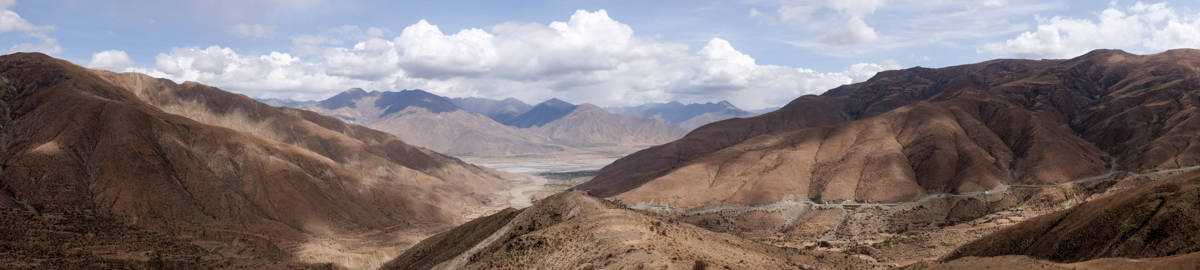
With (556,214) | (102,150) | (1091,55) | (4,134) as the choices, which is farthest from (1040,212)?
(1091,55)

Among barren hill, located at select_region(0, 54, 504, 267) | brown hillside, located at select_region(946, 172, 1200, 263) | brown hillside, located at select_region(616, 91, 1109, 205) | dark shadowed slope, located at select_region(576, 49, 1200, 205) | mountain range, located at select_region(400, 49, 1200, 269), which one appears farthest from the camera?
dark shadowed slope, located at select_region(576, 49, 1200, 205)

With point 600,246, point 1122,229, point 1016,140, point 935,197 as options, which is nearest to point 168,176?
point 600,246

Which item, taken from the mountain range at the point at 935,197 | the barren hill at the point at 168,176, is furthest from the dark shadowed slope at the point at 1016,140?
the barren hill at the point at 168,176

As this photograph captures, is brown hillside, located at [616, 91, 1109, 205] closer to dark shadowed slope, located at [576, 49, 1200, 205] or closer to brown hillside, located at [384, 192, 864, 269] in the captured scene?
dark shadowed slope, located at [576, 49, 1200, 205]

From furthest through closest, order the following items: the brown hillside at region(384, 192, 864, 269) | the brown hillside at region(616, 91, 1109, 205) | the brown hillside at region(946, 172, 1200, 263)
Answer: the brown hillside at region(616, 91, 1109, 205) < the brown hillside at region(946, 172, 1200, 263) < the brown hillside at region(384, 192, 864, 269)

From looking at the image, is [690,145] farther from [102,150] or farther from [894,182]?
[102,150]

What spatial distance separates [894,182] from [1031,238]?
5952 centimetres

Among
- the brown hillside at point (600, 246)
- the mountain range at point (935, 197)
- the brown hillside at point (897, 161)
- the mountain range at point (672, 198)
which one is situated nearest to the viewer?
the brown hillside at point (600, 246)

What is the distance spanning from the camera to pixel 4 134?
3565 inches

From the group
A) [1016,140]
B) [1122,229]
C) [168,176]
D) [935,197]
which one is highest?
[1016,140]

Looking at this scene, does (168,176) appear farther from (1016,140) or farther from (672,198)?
(1016,140)

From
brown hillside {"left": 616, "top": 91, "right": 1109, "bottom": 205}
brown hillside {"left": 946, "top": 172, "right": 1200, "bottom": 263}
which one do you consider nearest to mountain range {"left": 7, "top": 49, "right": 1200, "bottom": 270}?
brown hillside {"left": 946, "top": 172, "right": 1200, "bottom": 263}

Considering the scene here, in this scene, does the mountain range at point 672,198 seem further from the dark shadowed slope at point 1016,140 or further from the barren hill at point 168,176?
the dark shadowed slope at point 1016,140

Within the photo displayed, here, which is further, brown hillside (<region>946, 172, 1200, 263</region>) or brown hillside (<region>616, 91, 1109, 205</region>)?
brown hillside (<region>616, 91, 1109, 205</region>)
